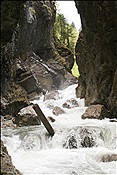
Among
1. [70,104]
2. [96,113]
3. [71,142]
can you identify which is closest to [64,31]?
[70,104]

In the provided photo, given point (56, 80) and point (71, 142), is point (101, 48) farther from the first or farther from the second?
point (56, 80)

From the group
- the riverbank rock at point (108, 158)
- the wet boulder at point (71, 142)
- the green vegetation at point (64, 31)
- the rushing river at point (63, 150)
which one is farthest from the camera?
the green vegetation at point (64, 31)

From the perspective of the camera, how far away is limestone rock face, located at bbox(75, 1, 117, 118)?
541 inches

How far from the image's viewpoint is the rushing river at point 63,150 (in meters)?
6.65

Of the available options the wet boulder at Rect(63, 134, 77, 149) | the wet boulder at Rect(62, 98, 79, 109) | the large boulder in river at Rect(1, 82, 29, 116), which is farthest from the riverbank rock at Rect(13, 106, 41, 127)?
the wet boulder at Rect(62, 98, 79, 109)

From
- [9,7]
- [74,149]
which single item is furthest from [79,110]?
[9,7]

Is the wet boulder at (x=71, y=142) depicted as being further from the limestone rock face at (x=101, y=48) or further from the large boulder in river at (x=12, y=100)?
the large boulder in river at (x=12, y=100)

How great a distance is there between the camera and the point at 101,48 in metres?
15.3

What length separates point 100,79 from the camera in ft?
52.0

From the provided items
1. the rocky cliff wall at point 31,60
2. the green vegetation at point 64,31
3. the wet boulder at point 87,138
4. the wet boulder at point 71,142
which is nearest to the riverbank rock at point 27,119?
the rocky cliff wall at point 31,60

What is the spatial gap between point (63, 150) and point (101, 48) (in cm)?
816

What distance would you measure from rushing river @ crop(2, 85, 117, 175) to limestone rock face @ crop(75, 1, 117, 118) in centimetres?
433

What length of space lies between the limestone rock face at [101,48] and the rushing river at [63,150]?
4328 millimetres

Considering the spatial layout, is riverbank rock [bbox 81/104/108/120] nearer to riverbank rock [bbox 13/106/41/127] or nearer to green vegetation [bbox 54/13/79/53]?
riverbank rock [bbox 13/106/41/127]
